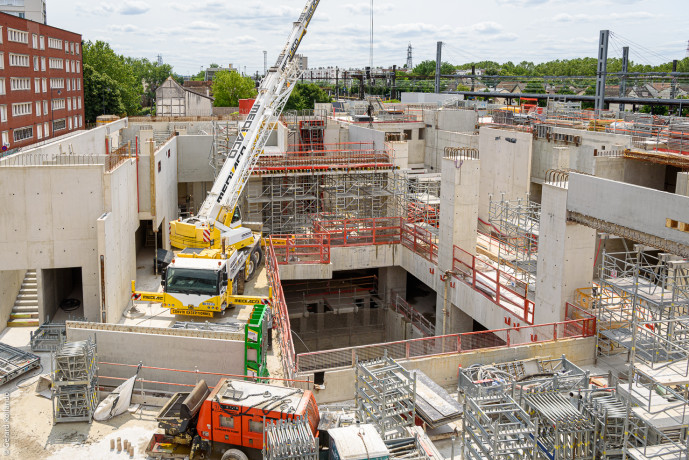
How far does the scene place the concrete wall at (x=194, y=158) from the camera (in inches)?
1528

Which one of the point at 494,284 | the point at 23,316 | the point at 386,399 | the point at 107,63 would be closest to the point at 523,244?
the point at 494,284

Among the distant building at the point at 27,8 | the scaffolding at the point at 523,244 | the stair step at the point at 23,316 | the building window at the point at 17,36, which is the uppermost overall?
the distant building at the point at 27,8

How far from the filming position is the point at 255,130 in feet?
94.2

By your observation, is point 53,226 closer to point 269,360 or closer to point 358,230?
point 269,360

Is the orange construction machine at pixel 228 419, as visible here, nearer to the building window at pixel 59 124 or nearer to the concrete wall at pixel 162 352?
the concrete wall at pixel 162 352

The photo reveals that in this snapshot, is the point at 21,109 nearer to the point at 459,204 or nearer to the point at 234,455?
the point at 459,204

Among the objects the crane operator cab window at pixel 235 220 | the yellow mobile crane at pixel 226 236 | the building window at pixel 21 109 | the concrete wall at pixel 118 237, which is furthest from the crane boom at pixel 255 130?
the building window at pixel 21 109

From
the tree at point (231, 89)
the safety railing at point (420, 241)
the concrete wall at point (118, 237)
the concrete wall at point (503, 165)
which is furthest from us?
the tree at point (231, 89)

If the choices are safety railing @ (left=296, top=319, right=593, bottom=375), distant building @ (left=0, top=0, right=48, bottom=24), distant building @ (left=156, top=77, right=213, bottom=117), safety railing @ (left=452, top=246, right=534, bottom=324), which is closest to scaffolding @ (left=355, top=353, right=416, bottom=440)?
safety railing @ (left=296, top=319, right=593, bottom=375)

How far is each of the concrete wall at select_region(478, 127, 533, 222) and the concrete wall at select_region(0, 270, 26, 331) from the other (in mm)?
23260

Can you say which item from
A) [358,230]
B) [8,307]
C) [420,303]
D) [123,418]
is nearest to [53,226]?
[8,307]

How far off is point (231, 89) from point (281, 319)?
8120 centimetres

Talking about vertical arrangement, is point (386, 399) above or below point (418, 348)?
above

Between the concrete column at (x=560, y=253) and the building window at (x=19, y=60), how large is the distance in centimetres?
4424
